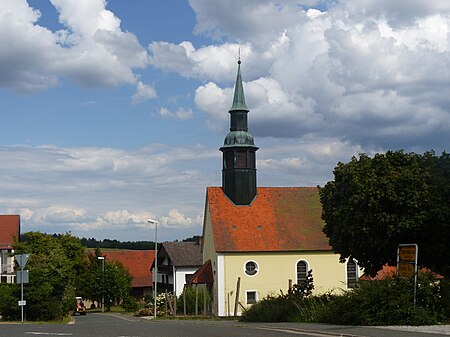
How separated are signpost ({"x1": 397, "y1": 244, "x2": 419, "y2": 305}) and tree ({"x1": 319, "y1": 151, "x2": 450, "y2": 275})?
28.3ft

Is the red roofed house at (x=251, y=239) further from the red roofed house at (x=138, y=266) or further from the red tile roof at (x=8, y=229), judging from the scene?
the red roofed house at (x=138, y=266)

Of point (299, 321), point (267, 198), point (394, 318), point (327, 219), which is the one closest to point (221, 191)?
point (267, 198)

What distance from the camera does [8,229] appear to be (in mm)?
85562

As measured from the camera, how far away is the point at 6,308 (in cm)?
3725

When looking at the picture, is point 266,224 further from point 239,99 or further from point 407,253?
point 407,253

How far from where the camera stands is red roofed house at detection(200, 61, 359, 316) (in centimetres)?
5728

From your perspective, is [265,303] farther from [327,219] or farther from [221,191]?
[221,191]

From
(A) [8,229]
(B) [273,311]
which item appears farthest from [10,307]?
(A) [8,229]

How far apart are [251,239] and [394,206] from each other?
28068 millimetres

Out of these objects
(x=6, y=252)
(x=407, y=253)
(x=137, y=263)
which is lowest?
(x=137, y=263)

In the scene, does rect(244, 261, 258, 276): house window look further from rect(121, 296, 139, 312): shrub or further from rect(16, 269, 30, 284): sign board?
rect(16, 269, 30, 284): sign board

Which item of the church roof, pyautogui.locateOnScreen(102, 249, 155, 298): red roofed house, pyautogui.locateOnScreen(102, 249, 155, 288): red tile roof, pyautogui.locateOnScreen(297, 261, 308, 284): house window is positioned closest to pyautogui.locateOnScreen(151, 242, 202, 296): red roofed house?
the church roof

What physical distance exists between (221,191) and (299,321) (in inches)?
1399

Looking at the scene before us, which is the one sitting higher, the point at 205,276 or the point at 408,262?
the point at 408,262
